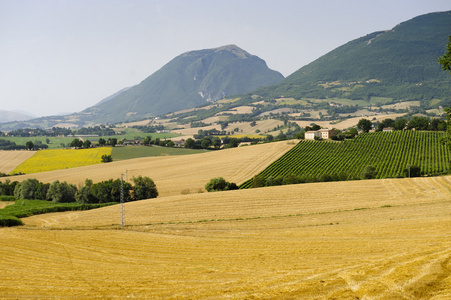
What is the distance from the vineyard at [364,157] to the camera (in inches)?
3226

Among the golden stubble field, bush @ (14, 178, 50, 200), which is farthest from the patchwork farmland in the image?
bush @ (14, 178, 50, 200)

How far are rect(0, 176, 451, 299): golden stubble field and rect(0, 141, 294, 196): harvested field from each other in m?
26.1

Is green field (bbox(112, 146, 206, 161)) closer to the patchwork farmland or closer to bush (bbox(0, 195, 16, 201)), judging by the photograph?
bush (bbox(0, 195, 16, 201))

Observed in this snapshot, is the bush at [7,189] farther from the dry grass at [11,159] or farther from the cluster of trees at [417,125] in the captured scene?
the cluster of trees at [417,125]

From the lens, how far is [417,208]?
40656 mm

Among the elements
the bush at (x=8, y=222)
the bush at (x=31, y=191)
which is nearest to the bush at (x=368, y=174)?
the bush at (x=8, y=222)

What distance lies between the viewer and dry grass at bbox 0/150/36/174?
11819 centimetres

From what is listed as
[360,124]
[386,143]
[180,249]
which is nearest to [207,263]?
[180,249]

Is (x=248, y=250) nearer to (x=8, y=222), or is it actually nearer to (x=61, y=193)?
(x=8, y=222)

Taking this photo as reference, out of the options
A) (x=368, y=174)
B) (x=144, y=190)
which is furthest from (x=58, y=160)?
(x=368, y=174)

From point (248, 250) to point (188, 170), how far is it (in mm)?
66149

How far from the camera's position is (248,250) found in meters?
26.5

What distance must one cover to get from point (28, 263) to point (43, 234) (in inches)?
500

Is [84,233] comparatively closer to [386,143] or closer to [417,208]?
[417,208]
